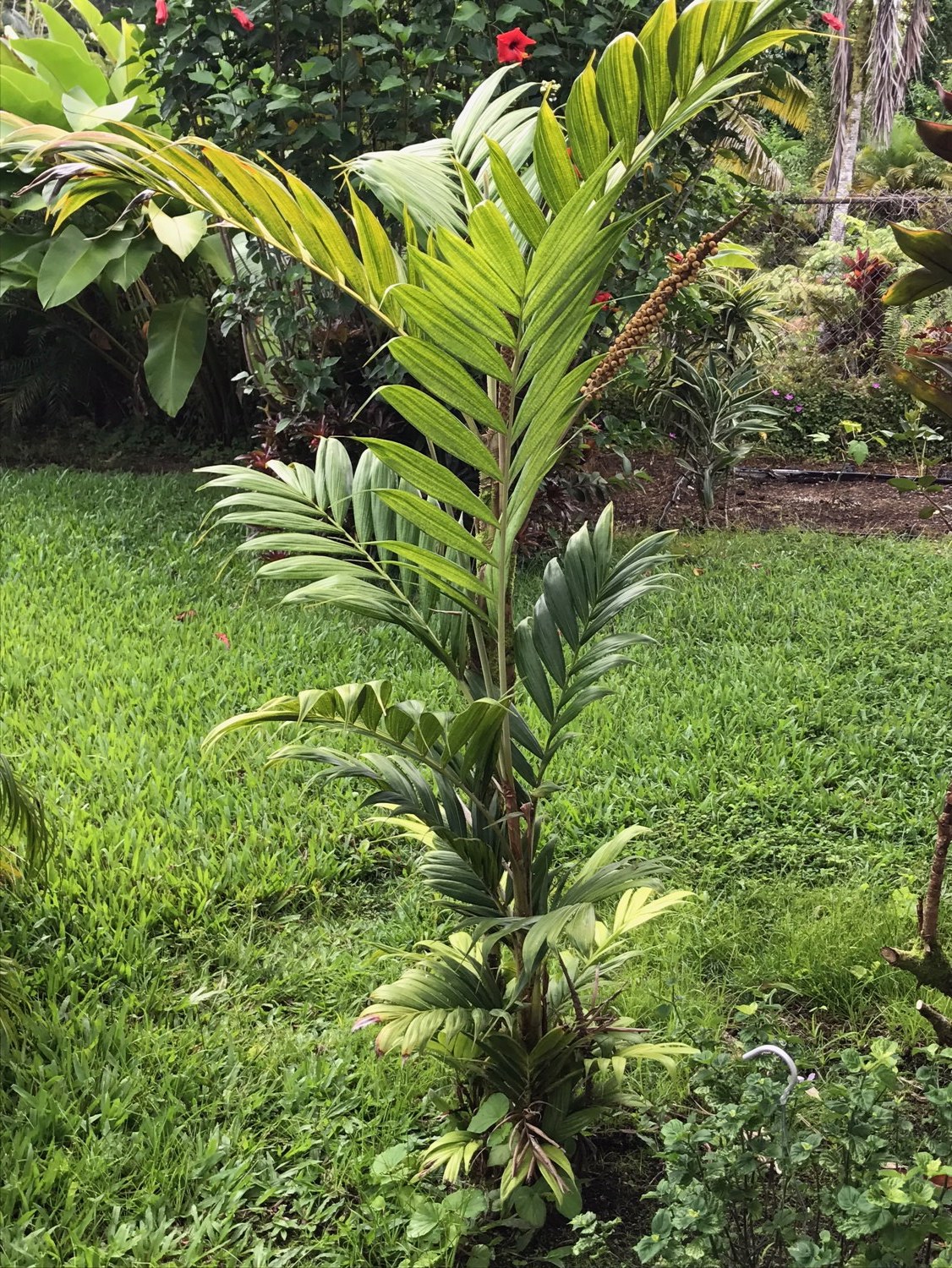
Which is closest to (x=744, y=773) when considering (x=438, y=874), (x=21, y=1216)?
(x=438, y=874)

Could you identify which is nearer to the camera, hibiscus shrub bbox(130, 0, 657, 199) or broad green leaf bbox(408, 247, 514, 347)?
broad green leaf bbox(408, 247, 514, 347)

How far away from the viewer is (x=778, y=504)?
619 cm

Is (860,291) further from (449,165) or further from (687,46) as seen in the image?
(687,46)

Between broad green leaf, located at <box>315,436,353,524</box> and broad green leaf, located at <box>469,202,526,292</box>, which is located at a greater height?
broad green leaf, located at <box>469,202,526,292</box>

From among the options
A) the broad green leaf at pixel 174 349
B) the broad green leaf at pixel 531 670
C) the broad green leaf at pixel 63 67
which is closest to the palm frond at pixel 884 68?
the broad green leaf at pixel 63 67

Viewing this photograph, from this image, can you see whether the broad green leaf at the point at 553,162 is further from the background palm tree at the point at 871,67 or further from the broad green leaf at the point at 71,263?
the background palm tree at the point at 871,67

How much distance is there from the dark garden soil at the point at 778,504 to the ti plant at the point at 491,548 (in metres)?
3.53

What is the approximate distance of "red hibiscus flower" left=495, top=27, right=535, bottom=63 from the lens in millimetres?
3676

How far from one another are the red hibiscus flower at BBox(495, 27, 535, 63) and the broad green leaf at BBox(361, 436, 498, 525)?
2870 mm

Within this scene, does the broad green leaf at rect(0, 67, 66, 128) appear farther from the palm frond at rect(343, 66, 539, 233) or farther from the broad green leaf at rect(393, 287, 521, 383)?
the broad green leaf at rect(393, 287, 521, 383)

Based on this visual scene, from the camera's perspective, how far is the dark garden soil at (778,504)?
5.63 metres

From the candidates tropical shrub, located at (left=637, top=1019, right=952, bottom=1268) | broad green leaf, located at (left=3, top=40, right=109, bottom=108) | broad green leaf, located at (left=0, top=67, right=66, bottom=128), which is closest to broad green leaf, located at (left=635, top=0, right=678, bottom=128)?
tropical shrub, located at (left=637, top=1019, right=952, bottom=1268)

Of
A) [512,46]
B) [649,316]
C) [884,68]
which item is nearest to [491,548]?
[649,316]

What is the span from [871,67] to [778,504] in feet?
38.0
